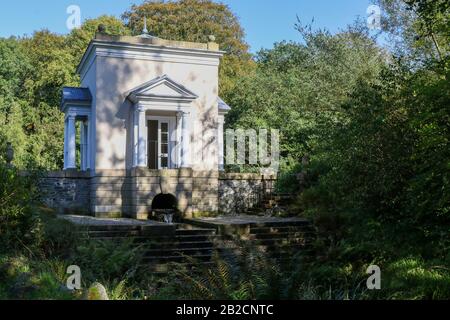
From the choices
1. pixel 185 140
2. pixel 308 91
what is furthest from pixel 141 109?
pixel 308 91

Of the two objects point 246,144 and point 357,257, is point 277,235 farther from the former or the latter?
point 246,144

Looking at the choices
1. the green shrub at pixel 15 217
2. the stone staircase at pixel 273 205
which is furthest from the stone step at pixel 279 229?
the green shrub at pixel 15 217

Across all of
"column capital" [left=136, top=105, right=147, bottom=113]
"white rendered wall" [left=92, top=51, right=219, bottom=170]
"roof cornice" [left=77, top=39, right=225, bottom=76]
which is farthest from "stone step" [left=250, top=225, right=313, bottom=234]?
"roof cornice" [left=77, top=39, right=225, bottom=76]

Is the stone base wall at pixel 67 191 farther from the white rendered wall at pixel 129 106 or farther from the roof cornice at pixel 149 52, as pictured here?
the roof cornice at pixel 149 52

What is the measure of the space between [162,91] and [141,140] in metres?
1.81

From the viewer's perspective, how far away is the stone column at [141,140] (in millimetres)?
16542

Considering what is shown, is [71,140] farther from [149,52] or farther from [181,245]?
[181,245]

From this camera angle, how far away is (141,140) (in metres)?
16.6

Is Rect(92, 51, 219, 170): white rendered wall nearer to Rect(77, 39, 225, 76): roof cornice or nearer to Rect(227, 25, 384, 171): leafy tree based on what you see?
Rect(77, 39, 225, 76): roof cornice

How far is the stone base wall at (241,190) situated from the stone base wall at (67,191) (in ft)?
15.6

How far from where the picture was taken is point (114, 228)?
12969 millimetres

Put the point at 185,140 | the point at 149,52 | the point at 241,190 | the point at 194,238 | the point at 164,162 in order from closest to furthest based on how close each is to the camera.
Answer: the point at 194,238
the point at 185,140
the point at 149,52
the point at 164,162
the point at 241,190
